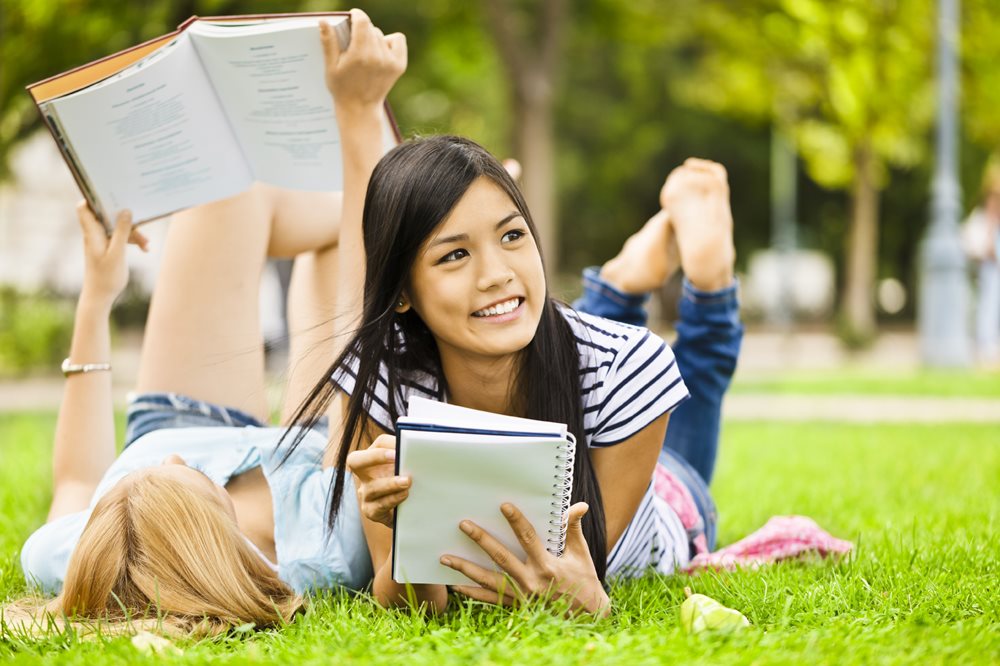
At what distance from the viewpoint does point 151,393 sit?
11.0ft

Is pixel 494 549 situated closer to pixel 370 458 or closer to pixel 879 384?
pixel 370 458

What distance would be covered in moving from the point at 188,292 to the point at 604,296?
133 centimetres

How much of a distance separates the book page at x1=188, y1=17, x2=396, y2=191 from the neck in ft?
2.53

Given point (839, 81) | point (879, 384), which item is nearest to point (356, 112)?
point (879, 384)

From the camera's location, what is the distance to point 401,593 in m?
2.51

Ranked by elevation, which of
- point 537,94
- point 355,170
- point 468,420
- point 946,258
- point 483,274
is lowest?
point 468,420

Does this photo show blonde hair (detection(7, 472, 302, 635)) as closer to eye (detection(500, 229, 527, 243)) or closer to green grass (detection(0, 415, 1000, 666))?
green grass (detection(0, 415, 1000, 666))

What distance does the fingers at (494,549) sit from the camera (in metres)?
2.25

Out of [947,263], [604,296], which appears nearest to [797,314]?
[947,263]

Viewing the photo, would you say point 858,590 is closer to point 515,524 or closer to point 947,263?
point 515,524

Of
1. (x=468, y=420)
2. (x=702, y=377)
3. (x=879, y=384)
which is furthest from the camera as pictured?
(x=879, y=384)

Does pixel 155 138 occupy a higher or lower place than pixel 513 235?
higher

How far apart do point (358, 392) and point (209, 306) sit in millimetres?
1059

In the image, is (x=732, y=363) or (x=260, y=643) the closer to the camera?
(x=260, y=643)
